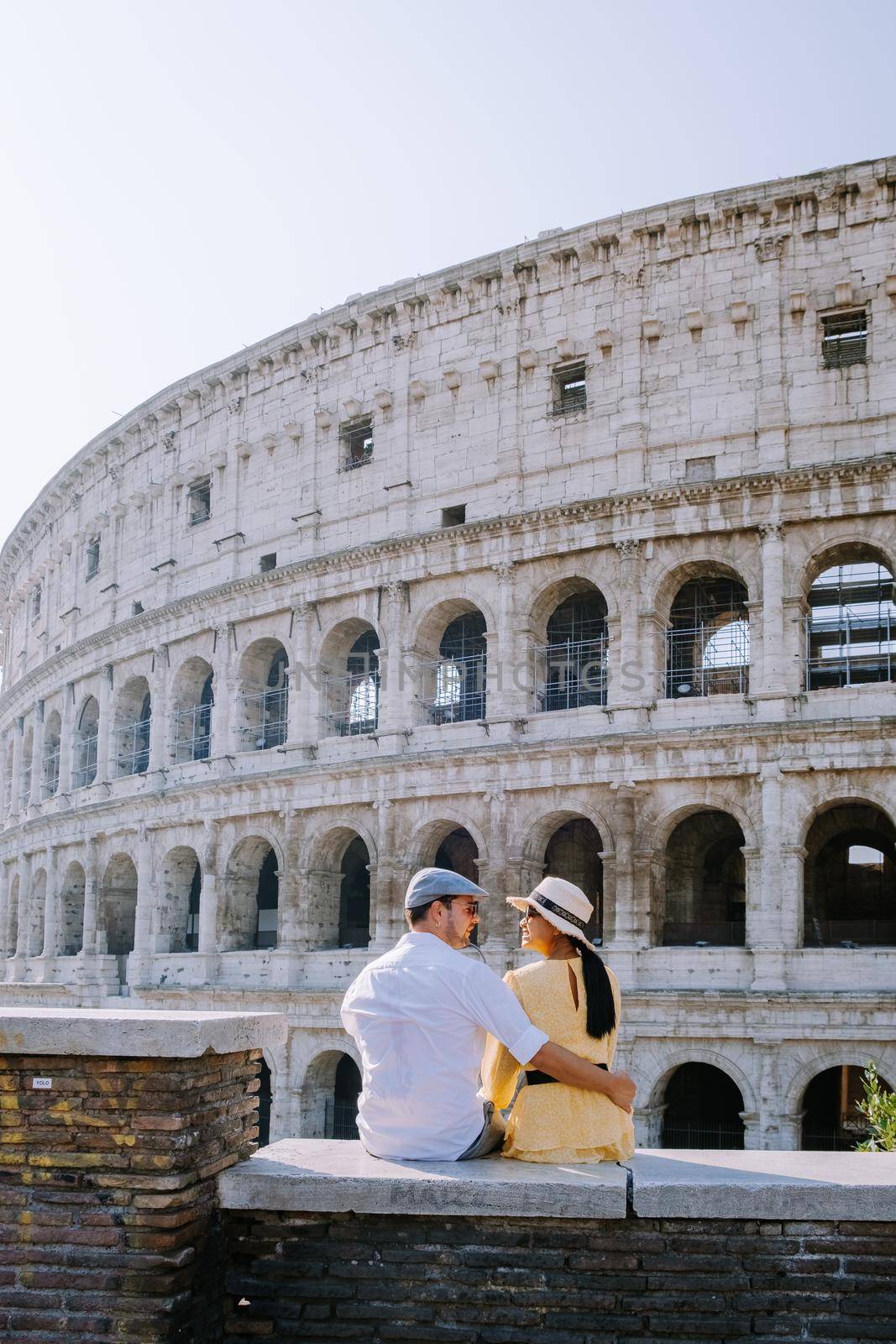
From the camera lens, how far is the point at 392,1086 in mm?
5438

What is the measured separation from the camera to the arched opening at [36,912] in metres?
33.2

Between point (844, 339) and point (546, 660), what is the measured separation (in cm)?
689

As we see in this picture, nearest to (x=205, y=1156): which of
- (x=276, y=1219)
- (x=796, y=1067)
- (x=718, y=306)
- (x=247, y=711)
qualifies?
(x=276, y=1219)

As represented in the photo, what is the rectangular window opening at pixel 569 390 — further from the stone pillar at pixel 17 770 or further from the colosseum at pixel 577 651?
the stone pillar at pixel 17 770

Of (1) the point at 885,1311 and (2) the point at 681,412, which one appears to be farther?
(2) the point at 681,412

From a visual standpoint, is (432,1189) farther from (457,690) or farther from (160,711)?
(160,711)

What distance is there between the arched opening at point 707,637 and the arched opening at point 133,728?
12.6 m

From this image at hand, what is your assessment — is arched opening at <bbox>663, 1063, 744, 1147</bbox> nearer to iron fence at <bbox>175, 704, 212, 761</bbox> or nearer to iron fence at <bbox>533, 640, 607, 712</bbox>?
iron fence at <bbox>533, 640, 607, 712</bbox>

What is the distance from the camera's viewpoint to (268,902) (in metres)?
28.2

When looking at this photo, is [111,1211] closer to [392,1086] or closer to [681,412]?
[392,1086]

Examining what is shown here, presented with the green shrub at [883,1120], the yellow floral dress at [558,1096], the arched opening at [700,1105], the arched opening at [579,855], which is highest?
the arched opening at [579,855]

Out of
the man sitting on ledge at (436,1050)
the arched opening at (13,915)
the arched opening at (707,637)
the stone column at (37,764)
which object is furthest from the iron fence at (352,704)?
the man sitting on ledge at (436,1050)

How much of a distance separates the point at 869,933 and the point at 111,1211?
1785cm

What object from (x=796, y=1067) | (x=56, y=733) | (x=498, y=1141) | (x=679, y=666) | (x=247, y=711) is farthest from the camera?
(x=56, y=733)
